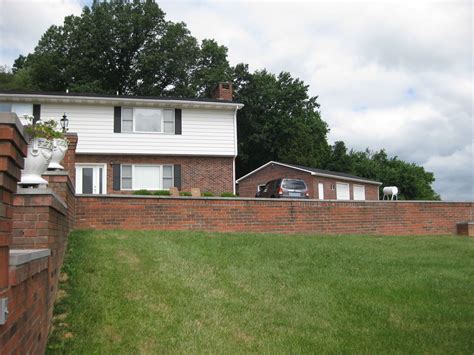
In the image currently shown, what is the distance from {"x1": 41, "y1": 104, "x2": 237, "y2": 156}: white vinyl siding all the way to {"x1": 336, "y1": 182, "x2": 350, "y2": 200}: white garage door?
999 centimetres

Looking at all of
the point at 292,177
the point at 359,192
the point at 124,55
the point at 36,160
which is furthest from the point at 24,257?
the point at 124,55

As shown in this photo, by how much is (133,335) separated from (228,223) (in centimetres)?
793

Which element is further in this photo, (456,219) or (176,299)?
(456,219)

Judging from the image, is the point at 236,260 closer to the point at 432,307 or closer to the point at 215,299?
the point at 215,299

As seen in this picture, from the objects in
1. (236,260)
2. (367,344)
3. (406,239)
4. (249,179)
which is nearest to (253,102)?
(249,179)

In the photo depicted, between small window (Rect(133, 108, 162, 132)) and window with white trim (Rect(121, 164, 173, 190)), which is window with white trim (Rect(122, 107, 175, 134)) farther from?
window with white trim (Rect(121, 164, 173, 190))

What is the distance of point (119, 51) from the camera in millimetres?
41781

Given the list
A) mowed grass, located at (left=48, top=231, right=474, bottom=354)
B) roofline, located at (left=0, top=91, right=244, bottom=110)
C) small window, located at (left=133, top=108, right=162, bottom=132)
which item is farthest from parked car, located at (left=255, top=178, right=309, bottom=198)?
mowed grass, located at (left=48, top=231, right=474, bottom=354)

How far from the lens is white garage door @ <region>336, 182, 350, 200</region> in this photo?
30.3 metres

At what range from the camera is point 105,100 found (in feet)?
71.2

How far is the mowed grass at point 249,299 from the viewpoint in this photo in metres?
5.44

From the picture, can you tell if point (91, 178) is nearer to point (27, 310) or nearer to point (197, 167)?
point (197, 167)

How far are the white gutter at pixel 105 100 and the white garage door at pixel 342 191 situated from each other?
406 inches

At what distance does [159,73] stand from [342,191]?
19.3m
